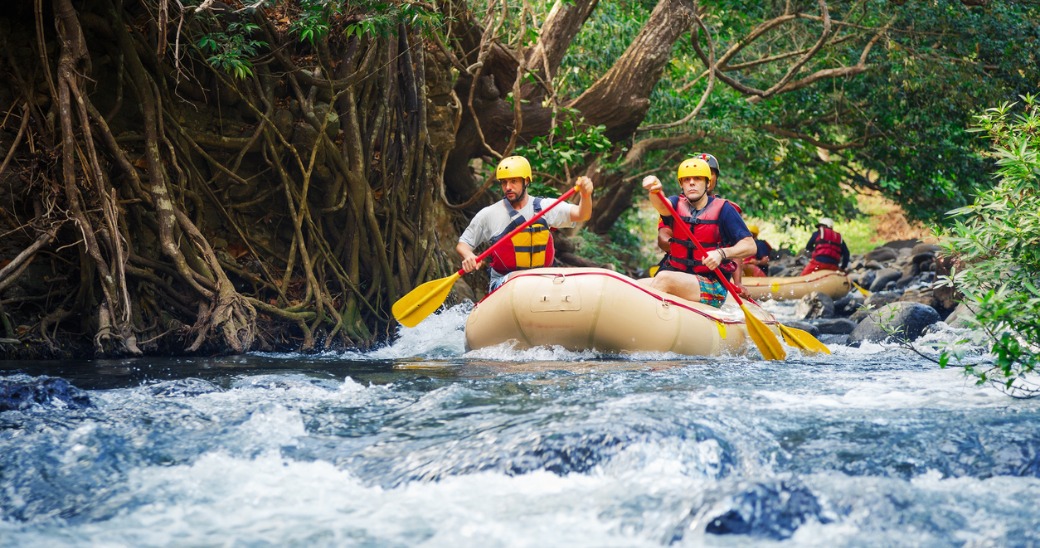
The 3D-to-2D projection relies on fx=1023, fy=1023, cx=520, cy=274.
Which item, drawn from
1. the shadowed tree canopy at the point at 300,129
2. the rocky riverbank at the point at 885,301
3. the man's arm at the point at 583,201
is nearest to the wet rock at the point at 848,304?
the rocky riverbank at the point at 885,301

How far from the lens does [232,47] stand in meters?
6.39

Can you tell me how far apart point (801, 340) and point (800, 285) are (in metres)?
7.00

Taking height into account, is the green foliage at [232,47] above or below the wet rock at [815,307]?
above

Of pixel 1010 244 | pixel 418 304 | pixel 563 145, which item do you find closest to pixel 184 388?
pixel 418 304

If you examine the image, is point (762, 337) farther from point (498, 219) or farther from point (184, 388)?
point (184, 388)

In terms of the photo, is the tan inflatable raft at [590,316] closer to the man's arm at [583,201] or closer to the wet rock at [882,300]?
the man's arm at [583,201]

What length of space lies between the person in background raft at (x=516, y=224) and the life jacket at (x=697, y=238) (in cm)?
63

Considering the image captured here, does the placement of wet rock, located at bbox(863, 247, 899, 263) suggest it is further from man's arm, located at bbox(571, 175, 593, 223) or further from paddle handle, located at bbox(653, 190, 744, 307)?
man's arm, located at bbox(571, 175, 593, 223)

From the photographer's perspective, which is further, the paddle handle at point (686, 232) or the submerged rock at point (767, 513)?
the paddle handle at point (686, 232)


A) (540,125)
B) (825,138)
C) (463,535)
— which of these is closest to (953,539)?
(463,535)

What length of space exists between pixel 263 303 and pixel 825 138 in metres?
9.13

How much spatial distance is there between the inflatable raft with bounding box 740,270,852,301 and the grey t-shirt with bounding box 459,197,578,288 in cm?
690

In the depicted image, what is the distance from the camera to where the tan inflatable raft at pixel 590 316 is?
5.95 metres

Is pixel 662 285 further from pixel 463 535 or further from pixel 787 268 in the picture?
pixel 787 268
